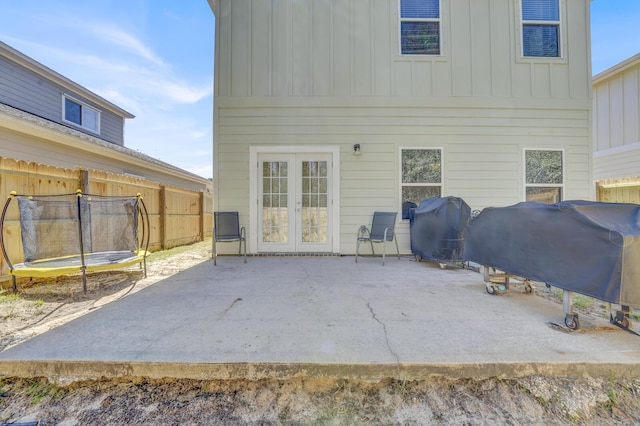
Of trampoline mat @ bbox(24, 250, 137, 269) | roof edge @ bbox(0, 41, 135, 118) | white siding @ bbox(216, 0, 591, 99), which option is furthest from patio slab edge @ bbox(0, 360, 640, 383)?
roof edge @ bbox(0, 41, 135, 118)

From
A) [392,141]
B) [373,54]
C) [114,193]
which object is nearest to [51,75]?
[114,193]

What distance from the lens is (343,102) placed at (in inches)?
212

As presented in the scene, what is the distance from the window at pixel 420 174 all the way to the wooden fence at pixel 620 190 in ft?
16.5

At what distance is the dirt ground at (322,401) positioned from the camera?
1.46 meters

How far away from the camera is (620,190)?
6.89 metres

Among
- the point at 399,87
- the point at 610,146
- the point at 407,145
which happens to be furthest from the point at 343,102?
the point at 610,146

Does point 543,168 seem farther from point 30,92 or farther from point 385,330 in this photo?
point 30,92

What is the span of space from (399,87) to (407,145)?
115 centimetres

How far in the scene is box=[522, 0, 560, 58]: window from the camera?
543 cm

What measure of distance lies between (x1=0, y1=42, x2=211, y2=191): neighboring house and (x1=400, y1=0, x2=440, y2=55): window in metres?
7.34

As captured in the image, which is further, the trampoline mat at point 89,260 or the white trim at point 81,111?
the white trim at point 81,111

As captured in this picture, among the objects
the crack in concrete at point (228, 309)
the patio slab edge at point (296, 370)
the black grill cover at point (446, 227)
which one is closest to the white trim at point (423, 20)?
the black grill cover at point (446, 227)

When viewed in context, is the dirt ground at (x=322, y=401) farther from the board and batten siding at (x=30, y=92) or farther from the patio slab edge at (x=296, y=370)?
the board and batten siding at (x=30, y=92)

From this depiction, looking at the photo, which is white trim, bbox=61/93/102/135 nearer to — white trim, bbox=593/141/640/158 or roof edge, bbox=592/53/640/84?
roof edge, bbox=592/53/640/84
